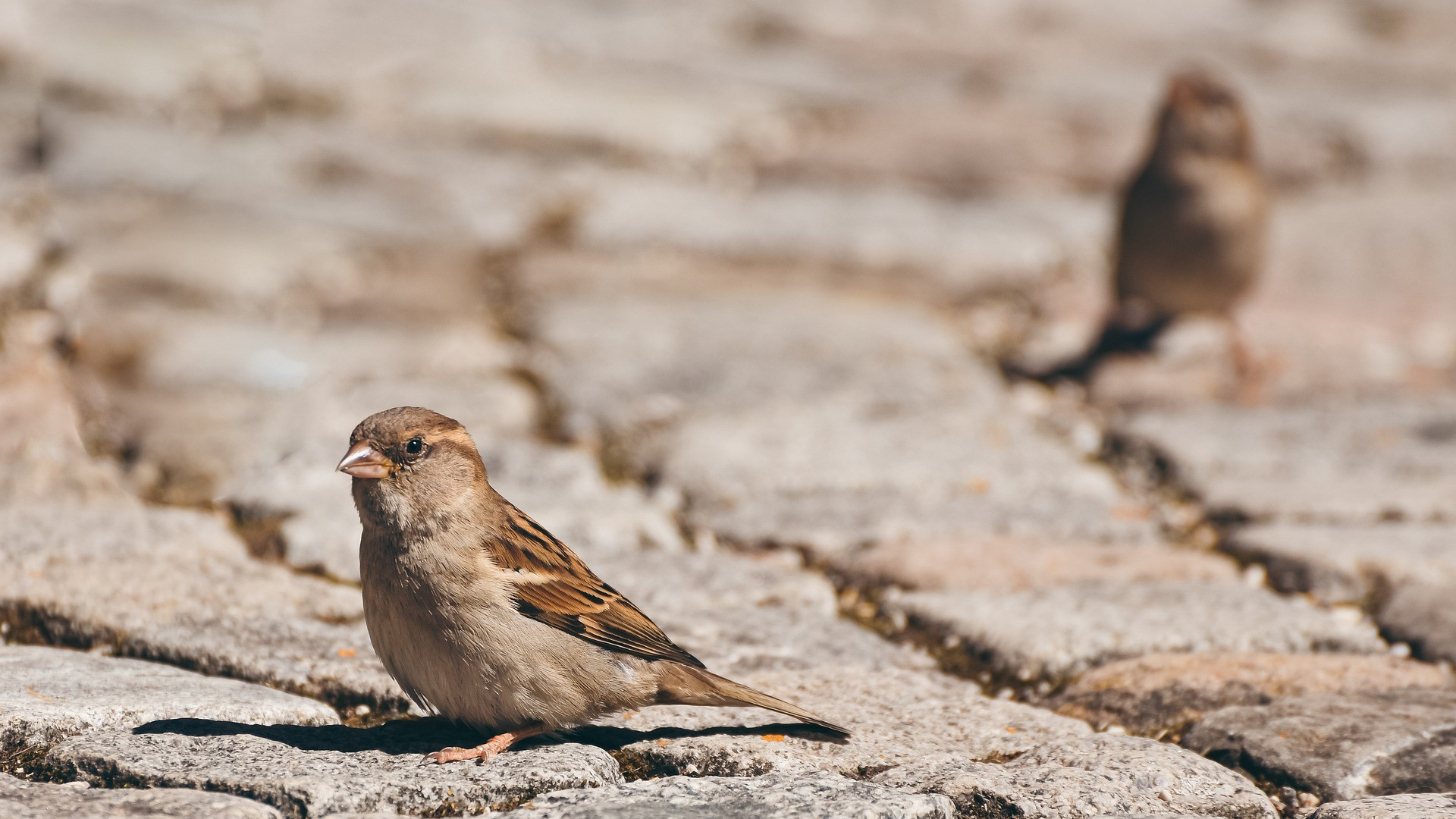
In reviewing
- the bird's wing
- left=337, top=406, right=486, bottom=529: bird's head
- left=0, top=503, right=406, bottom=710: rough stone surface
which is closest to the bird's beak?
left=337, top=406, right=486, bottom=529: bird's head

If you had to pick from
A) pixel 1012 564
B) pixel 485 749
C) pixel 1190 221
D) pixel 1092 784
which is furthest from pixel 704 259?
pixel 1092 784

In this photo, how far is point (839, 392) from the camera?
4.43 metres

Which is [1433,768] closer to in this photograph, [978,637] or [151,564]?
[978,637]

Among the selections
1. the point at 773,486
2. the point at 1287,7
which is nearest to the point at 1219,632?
the point at 773,486

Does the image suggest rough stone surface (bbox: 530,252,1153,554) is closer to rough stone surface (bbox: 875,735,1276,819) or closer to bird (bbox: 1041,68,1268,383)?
bird (bbox: 1041,68,1268,383)

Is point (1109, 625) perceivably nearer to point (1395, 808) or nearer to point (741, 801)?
point (1395, 808)

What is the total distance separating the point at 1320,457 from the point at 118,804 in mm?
3216

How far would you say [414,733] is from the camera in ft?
8.02

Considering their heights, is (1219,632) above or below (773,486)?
below

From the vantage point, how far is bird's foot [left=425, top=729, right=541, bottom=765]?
2260 millimetres

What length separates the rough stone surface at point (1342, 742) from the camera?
234 centimetres

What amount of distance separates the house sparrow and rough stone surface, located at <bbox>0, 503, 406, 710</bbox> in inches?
9.8

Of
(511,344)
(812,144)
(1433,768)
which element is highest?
(812,144)

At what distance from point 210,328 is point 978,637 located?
8.68 ft
